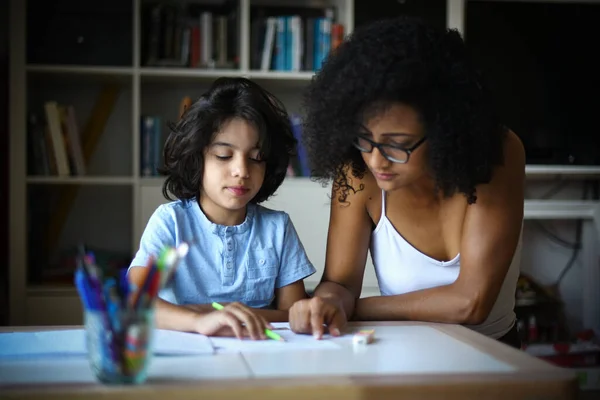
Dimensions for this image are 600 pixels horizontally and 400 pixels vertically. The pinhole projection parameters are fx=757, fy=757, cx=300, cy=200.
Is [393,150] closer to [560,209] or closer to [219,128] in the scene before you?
[219,128]

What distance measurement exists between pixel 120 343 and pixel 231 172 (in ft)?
2.46

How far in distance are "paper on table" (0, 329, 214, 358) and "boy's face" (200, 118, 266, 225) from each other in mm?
418

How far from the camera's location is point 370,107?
129 cm

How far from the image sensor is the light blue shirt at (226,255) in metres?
1.52

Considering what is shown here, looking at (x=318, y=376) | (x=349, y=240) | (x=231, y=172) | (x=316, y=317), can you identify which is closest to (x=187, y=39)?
(x=231, y=172)

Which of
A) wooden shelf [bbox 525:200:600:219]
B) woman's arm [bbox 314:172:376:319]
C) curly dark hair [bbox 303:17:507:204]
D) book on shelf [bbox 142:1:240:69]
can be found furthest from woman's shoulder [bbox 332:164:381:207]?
wooden shelf [bbox 525:200:600:219]

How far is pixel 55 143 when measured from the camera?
301 cm

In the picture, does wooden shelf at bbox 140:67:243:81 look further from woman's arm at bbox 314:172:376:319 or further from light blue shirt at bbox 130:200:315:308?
woman's arm at bbox 314:172:376:319

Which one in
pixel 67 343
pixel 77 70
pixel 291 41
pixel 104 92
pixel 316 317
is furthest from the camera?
pixel 104 92

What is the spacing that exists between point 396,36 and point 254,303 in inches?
24.1

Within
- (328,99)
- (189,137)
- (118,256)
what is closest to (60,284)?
(118,256)

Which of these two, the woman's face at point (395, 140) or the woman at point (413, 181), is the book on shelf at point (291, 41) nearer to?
the woman at point (413, 181)

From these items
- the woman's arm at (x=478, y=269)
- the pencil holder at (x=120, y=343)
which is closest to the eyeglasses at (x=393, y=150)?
the woman's arm at (x=478, y=269)

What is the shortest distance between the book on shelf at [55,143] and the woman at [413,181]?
1796mm
